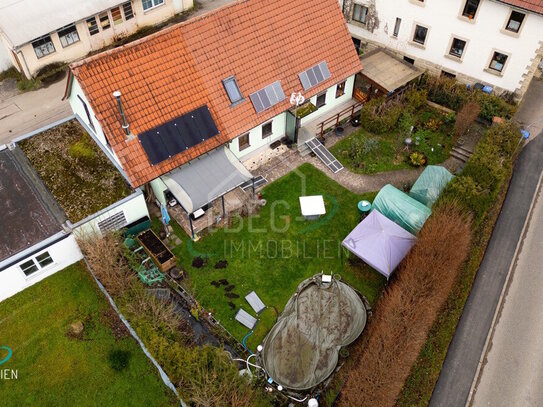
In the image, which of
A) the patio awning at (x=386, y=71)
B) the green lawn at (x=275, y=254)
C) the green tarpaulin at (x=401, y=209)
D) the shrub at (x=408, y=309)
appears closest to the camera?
the shrub at (x=408, y=309)

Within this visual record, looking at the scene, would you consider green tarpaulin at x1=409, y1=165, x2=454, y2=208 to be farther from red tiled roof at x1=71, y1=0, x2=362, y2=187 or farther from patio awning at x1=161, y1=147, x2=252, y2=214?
patio awning at x1=161, y1=147, x2=252, y2=214

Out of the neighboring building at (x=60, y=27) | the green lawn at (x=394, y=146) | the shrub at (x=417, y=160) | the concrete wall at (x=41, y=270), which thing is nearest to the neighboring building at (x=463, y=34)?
the green lawn at (x=394, y=146)

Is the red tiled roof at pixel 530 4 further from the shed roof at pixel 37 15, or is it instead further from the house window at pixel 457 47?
the shed roof at pixel 37 15

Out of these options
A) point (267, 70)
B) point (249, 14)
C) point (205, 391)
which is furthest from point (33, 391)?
point (249, 14)

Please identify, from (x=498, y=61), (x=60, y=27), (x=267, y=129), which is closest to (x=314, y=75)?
(x=267, y=129)

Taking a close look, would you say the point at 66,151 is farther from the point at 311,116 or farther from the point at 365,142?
the point at 365,142

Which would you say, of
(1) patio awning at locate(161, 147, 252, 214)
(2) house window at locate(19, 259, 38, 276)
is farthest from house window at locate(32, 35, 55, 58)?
(2) house window at locate(19, 259, 38, 276)

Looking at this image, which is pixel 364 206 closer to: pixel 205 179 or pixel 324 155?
pixel 324 155
